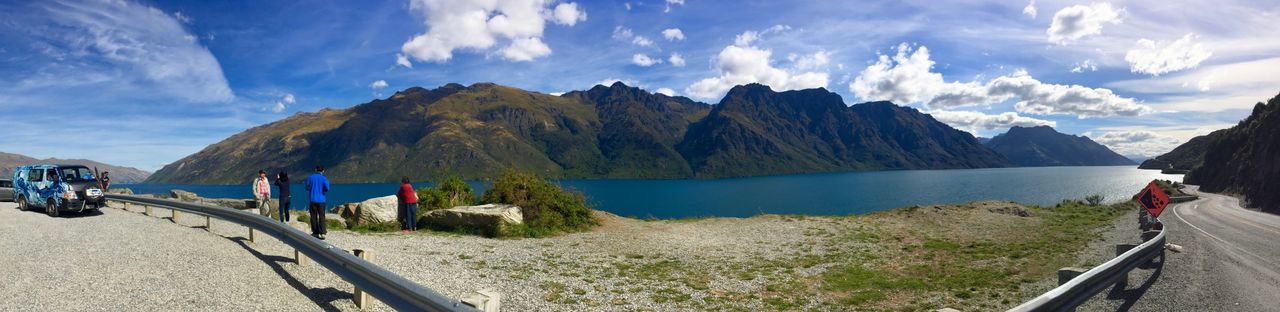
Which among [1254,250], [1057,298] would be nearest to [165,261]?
[1057,298]

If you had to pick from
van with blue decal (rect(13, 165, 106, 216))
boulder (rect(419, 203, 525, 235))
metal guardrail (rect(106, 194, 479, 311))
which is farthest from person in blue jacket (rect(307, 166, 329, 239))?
van with blue decal (rect(13, 165, 106, 216))

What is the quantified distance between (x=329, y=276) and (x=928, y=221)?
25614 millimetres

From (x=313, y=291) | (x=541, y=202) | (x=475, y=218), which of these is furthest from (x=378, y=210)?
(x=313, y=291)

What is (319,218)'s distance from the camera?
14.3 metres

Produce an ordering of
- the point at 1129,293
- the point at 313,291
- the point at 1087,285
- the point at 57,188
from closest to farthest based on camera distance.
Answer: the point at 1087,285, the point at 313,291, the point at 1129,293, the point at 57,188

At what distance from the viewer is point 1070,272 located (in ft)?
24.3

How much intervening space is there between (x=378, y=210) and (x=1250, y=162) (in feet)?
311

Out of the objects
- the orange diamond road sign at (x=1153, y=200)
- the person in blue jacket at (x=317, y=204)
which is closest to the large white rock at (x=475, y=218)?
the person in blue jacket at (x=317, y=204)

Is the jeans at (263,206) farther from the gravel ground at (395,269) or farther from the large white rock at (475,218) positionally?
the large white rock at (475,218)

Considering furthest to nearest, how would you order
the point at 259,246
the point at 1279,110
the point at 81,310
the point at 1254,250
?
the point at 1279,110, the point at 1254,250, the point at 259,246, the point at 81,310

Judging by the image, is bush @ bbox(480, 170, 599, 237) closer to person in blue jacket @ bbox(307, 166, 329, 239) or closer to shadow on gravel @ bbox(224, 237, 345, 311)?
person in blue jacket @ bbox(307, 166, 329, 239)

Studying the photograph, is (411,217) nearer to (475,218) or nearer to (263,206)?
(475,218)

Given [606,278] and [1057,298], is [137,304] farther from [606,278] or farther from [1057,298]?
[1057,298]

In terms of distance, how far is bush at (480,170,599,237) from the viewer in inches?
816
